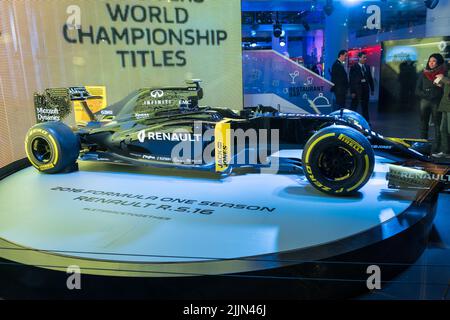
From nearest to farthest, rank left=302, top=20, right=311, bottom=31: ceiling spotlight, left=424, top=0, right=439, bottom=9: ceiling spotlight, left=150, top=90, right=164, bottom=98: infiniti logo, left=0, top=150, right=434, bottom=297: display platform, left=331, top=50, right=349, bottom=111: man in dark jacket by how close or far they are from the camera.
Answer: left=0, top=150, right=434, bottom=297: display platform < left=150, top=90, right=164, bottom=98: infiniti logo < left=424, top=0, right=439, bottom=9: ceiling spotlight < left=331, top=50, right=349, bottom=111: man in dark jacket < left=302, top=20, right=311, bottom=31: ceiling spotlight

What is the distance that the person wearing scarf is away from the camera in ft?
15.7

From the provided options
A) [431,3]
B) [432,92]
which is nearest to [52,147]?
[432,92]

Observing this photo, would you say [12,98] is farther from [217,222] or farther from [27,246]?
[217,222]

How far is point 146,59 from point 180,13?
0.69 meters

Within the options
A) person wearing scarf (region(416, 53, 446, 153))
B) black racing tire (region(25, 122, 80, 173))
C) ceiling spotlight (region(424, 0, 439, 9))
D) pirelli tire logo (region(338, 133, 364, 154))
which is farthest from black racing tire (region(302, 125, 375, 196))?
ceiling spotlight (region(424, 0, 439, 9))

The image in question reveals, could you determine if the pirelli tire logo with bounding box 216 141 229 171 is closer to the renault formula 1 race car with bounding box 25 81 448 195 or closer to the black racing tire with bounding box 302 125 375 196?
the renault formula 1 race car with bounding box 25 81 448 195

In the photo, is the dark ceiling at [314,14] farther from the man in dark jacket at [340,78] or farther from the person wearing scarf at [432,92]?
the person wearing scarf at [432,92]

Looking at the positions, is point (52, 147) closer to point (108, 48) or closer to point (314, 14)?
point (108, 48)

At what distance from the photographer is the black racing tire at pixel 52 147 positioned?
350 centimetres

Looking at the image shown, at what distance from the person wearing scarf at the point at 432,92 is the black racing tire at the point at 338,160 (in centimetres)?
283

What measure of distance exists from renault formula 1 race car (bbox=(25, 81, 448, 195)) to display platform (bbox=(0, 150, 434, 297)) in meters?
0.17

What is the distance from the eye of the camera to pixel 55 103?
4.32 m

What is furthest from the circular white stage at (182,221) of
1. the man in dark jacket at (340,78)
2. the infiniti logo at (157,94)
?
the man in dark jacket at (340,78)
